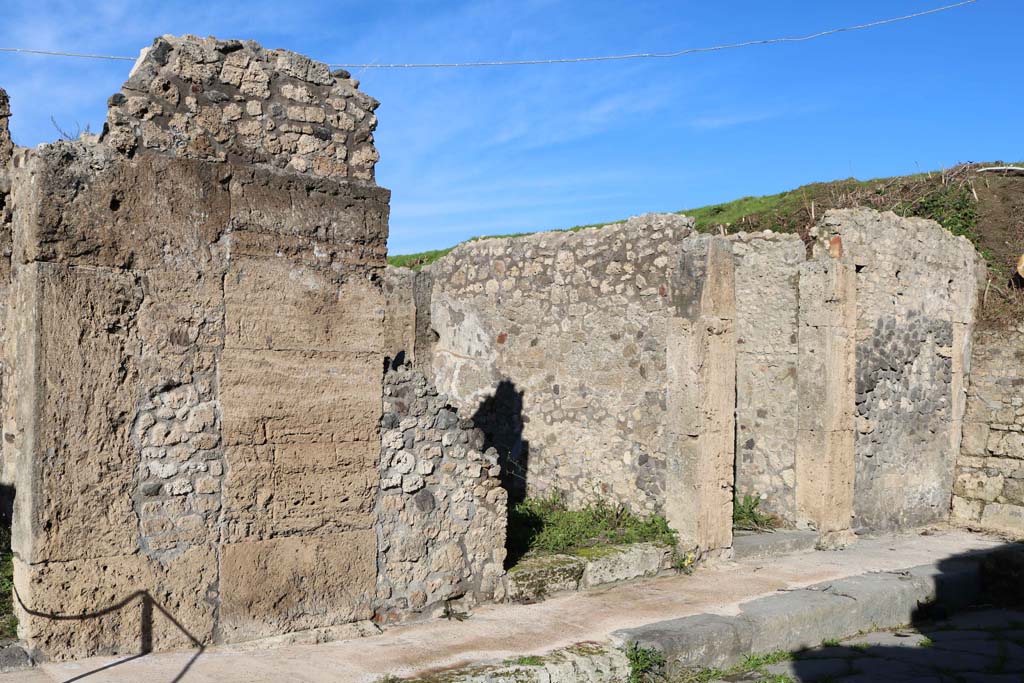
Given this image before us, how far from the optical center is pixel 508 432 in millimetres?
9164

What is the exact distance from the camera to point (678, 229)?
24.0 ft

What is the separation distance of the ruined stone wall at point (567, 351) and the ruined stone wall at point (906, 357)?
6.69ft

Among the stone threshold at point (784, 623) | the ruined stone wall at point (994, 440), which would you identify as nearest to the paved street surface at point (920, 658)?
the stone threshold at point (784, 623)

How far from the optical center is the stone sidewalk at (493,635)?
4.04 m

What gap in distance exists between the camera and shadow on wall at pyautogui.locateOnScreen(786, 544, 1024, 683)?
537 centimetres

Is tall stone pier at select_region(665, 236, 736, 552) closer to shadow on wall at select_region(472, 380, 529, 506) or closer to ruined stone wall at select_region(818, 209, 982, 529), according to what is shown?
ruined stone wall at select_region(818, 209, 982, 529)

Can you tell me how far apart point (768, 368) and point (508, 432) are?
8.75 feet

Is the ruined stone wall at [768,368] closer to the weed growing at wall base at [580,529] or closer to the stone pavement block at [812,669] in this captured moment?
the weed growing at wall base at [580,529]

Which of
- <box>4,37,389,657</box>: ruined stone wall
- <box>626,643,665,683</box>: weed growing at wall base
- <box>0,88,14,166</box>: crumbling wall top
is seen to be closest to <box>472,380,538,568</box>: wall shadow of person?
<box>626,643,665,683</box>: weed growing at wall base

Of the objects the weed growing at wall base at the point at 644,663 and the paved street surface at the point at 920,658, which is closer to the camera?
the weed growing at wall base at the point at 644,663

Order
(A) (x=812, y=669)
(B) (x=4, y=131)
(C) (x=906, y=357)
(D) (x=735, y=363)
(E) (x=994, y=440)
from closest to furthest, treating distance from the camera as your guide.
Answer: (A) (x=812, y=669) < (B) (x=4, y=131) < (D) (x=735, y=363) < (C) (x=906, y=357) < (E) (x=994, y=440)

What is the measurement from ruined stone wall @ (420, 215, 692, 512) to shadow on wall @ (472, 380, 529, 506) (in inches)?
0.6

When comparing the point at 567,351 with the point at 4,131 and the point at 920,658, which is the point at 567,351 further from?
the point at 4,131

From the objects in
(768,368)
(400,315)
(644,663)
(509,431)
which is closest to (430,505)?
(644,663)
